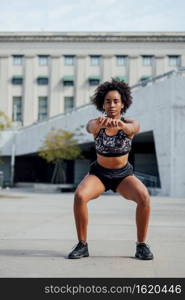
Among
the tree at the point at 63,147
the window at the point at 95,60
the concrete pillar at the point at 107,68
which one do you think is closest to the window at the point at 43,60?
the window at the point at 95,60

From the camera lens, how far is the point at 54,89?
2099 inches

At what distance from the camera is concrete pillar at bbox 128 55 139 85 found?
173 feet

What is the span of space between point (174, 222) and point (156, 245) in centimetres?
327

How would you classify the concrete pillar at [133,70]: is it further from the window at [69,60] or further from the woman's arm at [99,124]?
the woman's arm at [99,124]

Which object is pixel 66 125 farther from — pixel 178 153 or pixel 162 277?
pixel 162 277

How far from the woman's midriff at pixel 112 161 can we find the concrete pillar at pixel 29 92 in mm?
49904

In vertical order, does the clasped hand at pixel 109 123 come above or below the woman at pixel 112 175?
above

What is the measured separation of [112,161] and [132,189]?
34cm

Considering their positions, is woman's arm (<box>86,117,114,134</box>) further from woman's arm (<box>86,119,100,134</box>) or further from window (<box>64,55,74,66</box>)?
window (<box>64,55,74,66</box>)

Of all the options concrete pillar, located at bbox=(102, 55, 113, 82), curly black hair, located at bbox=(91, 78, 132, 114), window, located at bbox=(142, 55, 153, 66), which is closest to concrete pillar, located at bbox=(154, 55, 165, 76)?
window, located at bbox=(142, 55, 153, 66)

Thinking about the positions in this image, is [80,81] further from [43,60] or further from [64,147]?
[64,147]

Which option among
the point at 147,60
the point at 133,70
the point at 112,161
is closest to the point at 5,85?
the point at 133,70

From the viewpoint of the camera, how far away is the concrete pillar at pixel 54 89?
175ft

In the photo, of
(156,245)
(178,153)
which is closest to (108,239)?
(156,245)
